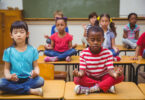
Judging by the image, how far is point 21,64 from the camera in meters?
2.11

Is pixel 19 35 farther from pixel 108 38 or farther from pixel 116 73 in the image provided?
pixel 108 38

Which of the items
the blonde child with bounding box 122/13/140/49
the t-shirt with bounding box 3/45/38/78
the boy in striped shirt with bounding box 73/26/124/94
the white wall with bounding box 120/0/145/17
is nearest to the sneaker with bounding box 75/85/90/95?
the boy in striped shirt with bounding box 73/26/124/94

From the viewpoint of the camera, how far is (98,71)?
211 centimetres

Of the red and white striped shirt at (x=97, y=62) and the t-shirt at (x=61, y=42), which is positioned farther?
the t-shirt at (x=61, y=42)

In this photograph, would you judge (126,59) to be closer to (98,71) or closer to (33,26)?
(98,71)

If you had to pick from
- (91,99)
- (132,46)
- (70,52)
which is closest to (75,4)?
(132,46)

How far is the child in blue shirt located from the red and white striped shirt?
0.43 m

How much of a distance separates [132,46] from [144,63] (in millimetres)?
1433

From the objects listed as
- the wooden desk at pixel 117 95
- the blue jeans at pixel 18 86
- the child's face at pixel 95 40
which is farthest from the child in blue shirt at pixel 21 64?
the child's face at pixel 95 40

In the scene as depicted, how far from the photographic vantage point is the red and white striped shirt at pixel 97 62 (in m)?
2.10

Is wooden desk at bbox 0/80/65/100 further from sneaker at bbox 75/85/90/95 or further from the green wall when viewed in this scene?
the green wall

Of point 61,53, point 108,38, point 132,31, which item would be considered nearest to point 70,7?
point 132,31

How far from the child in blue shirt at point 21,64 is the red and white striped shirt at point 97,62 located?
43 cm

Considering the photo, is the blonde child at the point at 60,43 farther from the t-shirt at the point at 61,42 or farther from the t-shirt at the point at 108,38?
the t-shirt at the point at 108,38
